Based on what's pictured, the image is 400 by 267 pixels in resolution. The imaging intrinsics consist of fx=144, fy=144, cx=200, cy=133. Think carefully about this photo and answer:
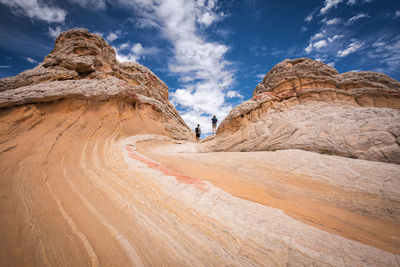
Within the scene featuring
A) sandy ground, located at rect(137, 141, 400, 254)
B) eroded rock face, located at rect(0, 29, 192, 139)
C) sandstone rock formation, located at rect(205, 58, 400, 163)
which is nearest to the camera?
sandy ground, located at rect(137, 141, 400, 254)

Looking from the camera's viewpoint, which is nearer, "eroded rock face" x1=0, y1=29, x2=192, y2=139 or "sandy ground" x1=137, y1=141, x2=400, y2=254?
"sandy ground" x1=137, y1=141, x2=400, y2=254

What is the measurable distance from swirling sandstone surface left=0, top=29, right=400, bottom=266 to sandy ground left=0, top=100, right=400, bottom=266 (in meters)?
0.01

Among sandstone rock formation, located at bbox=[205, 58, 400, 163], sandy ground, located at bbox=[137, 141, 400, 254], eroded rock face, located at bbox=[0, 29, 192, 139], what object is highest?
eroded rock face, located at bbox=[0, 29, 192, 139]

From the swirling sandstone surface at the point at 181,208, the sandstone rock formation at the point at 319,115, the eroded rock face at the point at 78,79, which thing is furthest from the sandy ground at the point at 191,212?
the eroded rock face at the point at 78,79

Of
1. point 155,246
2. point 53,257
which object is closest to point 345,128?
point 155,246

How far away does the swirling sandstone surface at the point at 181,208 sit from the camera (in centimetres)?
138

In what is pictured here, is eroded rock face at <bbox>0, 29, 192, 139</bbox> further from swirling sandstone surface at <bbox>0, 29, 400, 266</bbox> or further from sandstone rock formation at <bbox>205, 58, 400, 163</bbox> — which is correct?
sandstone rock formation at <bbox>205, 58, 400, 163</bbox>

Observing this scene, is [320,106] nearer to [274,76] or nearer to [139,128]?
[274,76]

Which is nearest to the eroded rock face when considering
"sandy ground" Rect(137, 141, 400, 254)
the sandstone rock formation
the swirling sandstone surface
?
the swirling sandstone surface

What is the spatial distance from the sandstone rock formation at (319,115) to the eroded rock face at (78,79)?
5880mm

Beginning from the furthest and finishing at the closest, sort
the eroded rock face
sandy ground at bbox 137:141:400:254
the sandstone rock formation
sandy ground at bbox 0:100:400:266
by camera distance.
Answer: the eroded rock face, the sandstone rock formation, sandy ground at bbox 137:141:400:254, sandy ground at bbox 0:100:400:266

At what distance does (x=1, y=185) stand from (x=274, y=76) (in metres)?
10.9

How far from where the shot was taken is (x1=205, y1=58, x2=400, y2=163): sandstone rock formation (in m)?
3.99

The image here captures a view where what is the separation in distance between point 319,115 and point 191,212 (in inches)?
253
